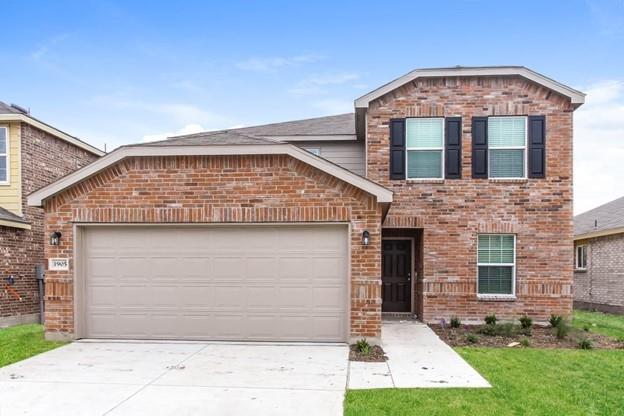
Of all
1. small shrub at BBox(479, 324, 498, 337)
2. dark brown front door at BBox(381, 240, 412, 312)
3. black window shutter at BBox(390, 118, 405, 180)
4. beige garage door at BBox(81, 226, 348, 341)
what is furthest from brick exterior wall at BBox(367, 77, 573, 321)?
beige garage door at BBox(81, 226, 348, 341)

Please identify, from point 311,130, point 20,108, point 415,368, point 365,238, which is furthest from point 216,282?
point 20,108

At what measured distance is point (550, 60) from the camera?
15125 mm

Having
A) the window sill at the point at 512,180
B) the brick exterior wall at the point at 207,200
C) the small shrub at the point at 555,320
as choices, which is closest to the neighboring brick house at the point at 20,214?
the brick exterior wall at the point at 207,200

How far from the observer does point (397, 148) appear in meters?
11.3

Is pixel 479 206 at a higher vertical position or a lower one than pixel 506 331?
higher

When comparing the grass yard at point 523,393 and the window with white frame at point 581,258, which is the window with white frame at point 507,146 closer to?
the grass yard at point 523,393

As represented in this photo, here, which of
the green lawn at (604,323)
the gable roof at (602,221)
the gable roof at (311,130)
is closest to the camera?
the green lawn at (604,323)

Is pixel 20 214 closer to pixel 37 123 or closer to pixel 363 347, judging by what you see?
pixel 37 123

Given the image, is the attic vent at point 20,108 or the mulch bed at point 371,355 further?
the attic vent at point 20,108

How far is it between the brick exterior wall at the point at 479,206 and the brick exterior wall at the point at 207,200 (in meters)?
3.48

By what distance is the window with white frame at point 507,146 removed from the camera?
36.2 ft

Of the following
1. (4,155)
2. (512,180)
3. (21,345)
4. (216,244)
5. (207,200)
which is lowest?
(21,345)

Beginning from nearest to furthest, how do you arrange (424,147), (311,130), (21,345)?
(21,345), (424,147), (311,130)

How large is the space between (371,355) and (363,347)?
9.6 inches
